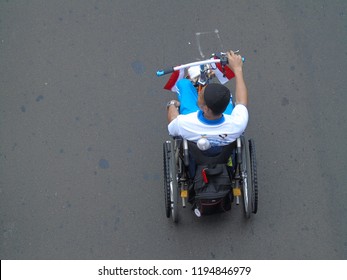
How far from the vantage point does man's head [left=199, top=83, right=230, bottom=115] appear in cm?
406

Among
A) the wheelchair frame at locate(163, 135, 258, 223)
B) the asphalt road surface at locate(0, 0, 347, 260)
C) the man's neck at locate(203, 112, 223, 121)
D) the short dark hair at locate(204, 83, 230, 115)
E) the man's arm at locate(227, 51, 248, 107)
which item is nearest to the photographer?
the short dark hair at locate(204, 83, 230, 115)

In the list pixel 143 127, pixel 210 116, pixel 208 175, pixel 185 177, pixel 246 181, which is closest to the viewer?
pixel 210 116

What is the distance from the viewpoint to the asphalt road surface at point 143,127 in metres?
5.11

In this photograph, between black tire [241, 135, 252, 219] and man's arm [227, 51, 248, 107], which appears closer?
man's arm [227, 51, 248, 107]

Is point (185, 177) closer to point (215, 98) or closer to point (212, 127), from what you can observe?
point (212, 127)

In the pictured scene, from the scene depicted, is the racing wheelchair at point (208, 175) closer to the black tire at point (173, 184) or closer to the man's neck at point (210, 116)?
the black tire at point (173, 184)

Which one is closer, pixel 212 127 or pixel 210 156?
pixel 212 127

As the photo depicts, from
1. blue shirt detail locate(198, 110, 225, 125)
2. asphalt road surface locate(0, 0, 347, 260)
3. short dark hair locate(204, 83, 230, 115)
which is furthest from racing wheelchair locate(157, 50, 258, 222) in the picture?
short dark hair locate(204, 83, 230, 115)

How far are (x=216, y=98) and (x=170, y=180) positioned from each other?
1.04 meters

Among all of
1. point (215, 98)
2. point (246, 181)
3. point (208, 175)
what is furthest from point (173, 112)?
point (246, 181)

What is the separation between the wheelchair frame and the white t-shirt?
0.22 m

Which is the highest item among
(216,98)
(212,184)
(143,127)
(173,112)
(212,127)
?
(143,127)

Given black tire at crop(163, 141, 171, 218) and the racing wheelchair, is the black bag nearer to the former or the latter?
the racing wheelchair

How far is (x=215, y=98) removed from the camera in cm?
406
